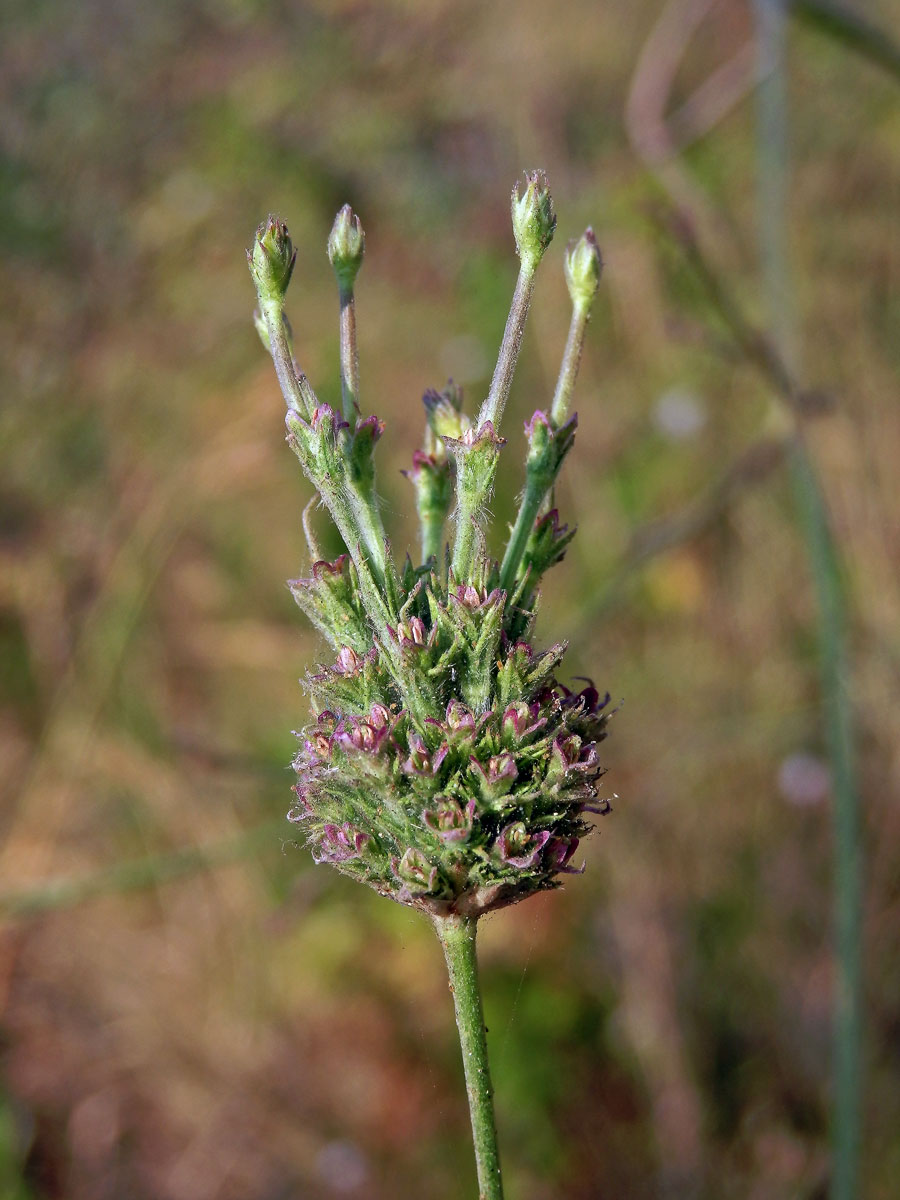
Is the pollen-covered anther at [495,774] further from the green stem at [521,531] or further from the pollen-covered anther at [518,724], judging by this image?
the green stem at [521,531]

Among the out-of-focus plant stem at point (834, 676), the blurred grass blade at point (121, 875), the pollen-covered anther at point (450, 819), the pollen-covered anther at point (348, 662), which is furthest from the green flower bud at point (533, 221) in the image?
the blurred grass blade at point (121, 875)

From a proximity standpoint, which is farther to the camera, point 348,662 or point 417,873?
point 348,662

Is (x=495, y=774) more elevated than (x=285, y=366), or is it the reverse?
(x=285, y=366)

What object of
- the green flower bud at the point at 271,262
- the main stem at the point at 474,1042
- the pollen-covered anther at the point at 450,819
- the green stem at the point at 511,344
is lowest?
the main stem at the point at 474,1042

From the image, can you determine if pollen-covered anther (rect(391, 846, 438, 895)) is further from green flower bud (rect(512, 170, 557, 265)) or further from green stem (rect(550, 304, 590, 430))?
green flower bud (rect(512, 170, 557, 265))

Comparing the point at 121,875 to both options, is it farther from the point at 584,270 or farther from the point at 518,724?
the point at 584,270

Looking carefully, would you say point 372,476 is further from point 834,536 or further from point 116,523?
point 116,523

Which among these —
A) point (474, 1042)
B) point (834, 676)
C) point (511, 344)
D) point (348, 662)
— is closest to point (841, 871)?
point (834, 676)
